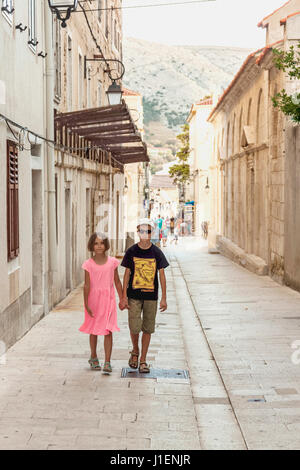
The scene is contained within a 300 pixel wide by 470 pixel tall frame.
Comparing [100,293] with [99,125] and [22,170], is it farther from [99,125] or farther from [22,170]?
[99,125]

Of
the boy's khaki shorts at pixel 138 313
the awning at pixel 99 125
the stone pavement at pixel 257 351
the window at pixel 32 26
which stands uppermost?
the window at pixel 32 26

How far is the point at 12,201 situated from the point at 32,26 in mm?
3210

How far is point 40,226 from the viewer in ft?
37.7

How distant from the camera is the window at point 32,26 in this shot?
1046cm

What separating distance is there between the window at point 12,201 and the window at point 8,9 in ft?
5.05

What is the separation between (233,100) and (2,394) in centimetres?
2363

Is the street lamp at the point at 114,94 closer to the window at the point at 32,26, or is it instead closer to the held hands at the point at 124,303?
the window at the point at 32,26

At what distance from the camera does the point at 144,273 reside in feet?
24.1

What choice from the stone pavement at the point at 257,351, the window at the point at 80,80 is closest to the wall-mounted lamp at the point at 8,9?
the stone pavement at the point at 257,351

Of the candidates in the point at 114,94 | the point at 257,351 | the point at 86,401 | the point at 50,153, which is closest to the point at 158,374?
the point at 86,401

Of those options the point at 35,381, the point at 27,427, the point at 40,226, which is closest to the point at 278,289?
the point at 40,226

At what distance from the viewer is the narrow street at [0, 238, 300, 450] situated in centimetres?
536

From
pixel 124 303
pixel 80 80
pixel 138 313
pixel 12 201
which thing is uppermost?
pixel 80 80
